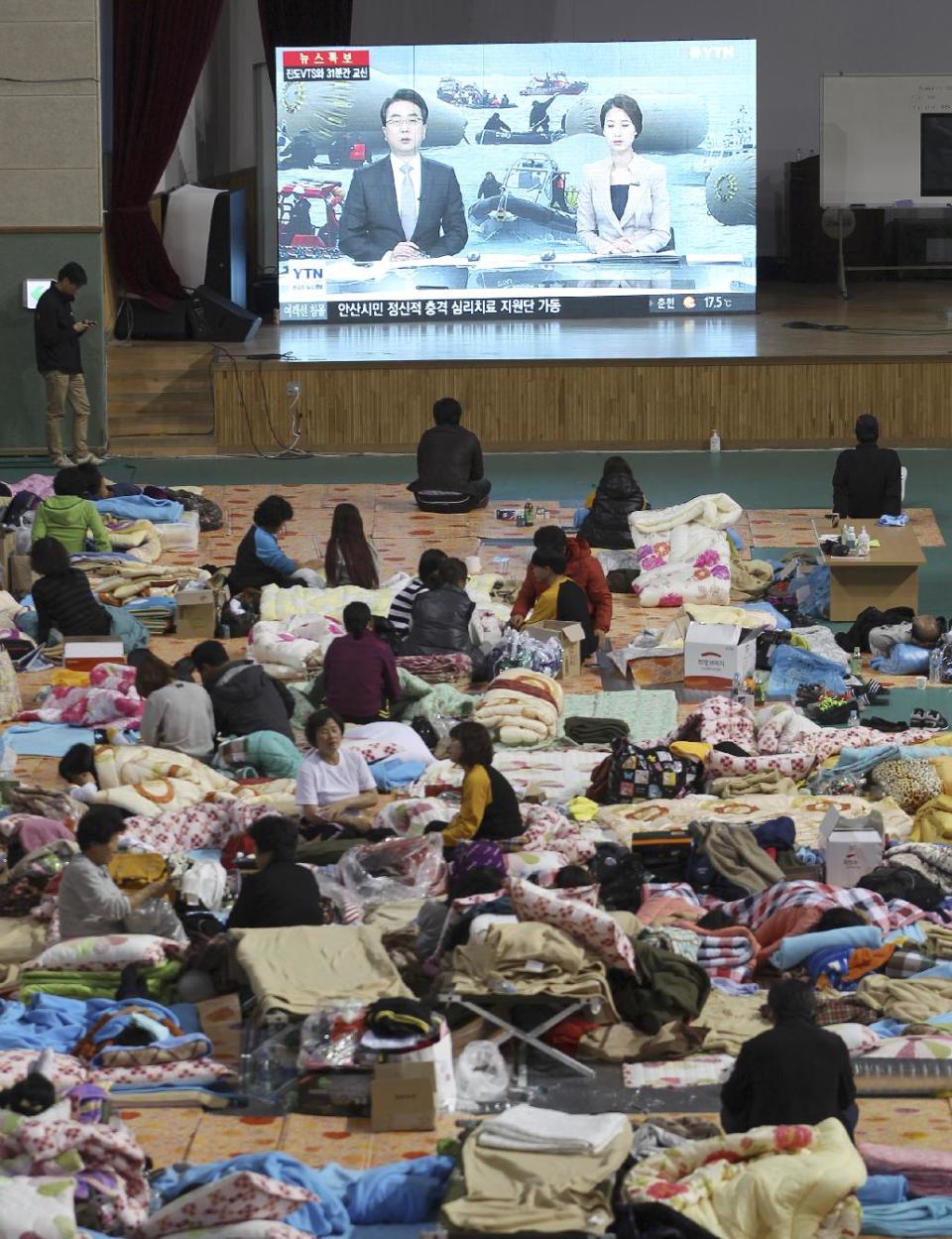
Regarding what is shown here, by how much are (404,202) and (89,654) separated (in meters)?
10.6

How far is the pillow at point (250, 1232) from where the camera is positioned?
17.7 feet

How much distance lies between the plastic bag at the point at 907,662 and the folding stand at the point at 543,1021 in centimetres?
462

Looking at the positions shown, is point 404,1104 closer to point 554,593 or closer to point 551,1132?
point 551,1132

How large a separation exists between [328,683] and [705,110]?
39.8ft

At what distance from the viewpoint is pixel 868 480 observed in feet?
42.1

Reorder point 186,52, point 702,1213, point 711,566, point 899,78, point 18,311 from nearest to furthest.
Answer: point 702,1213 < point 711,566 < point 18,311 < point 186,52 < point 899,78

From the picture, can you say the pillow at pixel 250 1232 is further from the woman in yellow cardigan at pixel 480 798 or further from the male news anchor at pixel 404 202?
the male news anchor at pixel 404 202

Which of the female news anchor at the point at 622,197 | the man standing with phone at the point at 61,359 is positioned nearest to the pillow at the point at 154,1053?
the man standing with phone at the point at 61,359

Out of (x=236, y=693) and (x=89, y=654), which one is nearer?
(x=236, y=693)

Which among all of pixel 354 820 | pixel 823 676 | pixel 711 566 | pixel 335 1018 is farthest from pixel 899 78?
pixel 335 1018

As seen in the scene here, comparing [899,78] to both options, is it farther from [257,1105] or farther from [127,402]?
[257,1105]

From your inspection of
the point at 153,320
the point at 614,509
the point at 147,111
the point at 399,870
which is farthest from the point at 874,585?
the point at 147,111

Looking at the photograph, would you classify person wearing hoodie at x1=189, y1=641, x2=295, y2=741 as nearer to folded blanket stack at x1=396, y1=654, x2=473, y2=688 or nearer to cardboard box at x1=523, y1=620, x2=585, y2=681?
folded blanket stack at x1=396, y1=654, x2=473, y2=688

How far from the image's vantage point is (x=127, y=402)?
17594 mm
